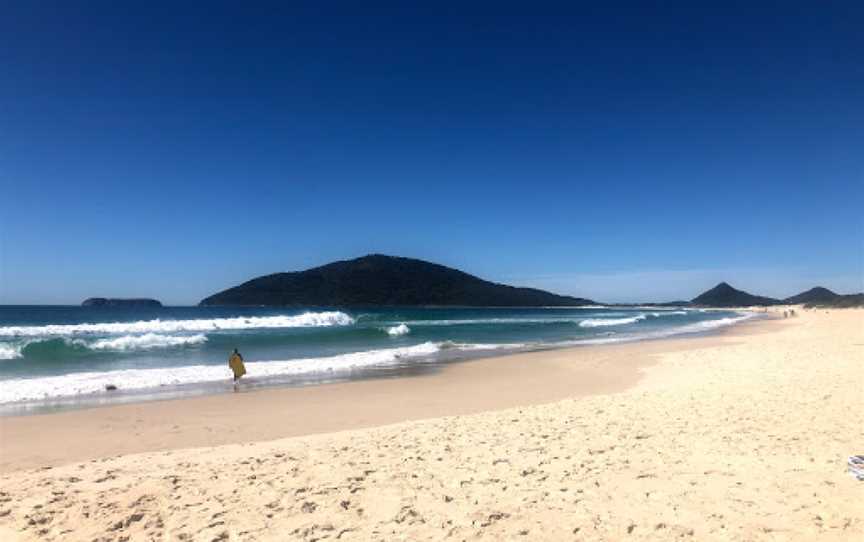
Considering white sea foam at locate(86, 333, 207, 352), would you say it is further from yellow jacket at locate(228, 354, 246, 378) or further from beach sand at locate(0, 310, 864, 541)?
beach sand at locate(0, 310, 864, 541)

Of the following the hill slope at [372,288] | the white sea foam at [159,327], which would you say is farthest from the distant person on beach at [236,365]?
the hill slope at [372,288]

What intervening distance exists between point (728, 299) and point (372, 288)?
119 metres

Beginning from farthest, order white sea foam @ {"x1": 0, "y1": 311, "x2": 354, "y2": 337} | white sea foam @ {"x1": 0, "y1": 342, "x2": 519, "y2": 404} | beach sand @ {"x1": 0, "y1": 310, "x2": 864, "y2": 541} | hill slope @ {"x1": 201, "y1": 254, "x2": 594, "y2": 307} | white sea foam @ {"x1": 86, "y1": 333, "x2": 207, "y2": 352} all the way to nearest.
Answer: hill slope @ {"x1": 201, "y1": 254, "x2": 594, "y2": 307} → white sea foam @ {"x1": 0, "y1": 311, "x2": 354, "y2": 337} → white sea foam @ {"x1": 86, "y1": 333, "x2": 207, "y2": 352} → white sea foam @ {"x1": 0, "y1": 342, "x2": 519, "y2": 404} → beach sand @ {"x1": 0, "y1": 310, "x2": 864, "y2": 541}

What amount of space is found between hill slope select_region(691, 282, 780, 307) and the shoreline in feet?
583

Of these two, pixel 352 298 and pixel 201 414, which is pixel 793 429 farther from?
pixel 352 298

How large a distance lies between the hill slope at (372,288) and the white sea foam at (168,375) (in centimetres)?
12134

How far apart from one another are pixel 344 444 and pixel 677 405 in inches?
229

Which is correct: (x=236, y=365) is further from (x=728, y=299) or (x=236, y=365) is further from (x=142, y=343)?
(x=728, y=299)

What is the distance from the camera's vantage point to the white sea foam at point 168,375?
14.0 metres

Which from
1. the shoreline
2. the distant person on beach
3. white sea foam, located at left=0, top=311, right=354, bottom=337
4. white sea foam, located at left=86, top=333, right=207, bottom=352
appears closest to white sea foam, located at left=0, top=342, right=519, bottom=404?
the distant person on beach

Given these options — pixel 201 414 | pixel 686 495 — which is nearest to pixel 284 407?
pixel 201 414

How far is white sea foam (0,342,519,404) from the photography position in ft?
46.0

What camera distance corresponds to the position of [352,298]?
14312 cm

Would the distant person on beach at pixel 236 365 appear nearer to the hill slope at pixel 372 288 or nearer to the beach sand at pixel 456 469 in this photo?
the beach sand at pixel 456 469
